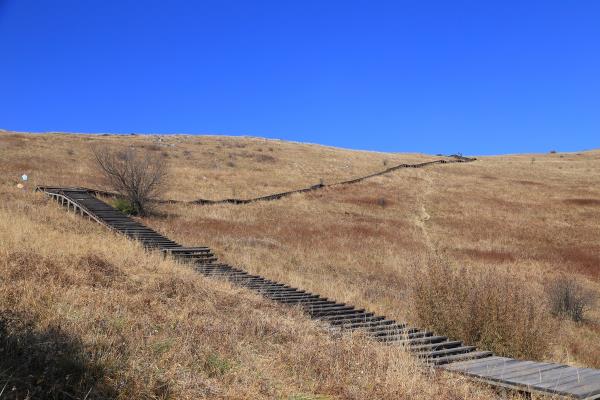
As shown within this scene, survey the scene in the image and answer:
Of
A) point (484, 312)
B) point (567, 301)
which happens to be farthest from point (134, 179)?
point (484, 312)

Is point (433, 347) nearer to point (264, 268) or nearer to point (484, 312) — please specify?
point (484, 312)

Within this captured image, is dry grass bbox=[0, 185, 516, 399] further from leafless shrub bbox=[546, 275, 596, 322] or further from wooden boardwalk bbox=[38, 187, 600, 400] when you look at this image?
leafless shrub bbox=[546, 275, 596, 322]

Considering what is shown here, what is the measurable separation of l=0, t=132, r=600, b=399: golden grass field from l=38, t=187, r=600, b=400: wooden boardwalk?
0.56m

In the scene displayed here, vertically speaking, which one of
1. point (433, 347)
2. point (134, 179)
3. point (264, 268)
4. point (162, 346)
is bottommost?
point (433, 347)

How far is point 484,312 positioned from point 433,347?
195 cm

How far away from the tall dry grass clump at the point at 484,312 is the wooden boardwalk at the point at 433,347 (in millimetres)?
811

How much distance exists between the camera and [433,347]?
352 inches

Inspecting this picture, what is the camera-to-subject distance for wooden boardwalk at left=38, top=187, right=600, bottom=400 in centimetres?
639

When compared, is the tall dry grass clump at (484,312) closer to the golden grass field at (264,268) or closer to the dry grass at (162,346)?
the golden grass field at (264,268)

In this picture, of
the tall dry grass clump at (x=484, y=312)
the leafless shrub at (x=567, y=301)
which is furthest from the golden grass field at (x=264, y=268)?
the leafless shrub at (x=567, y=301)

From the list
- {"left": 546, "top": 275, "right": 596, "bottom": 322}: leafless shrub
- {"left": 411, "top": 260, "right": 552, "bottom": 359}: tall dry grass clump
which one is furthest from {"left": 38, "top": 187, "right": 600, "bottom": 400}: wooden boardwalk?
{"left": 546, "top": 275, "right": 596, "bottom": 322}: leafless shrub

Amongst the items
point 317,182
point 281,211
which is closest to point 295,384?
point 281,211

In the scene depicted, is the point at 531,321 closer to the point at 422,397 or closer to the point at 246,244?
the point at 422,397

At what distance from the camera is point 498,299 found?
33.7 feet
